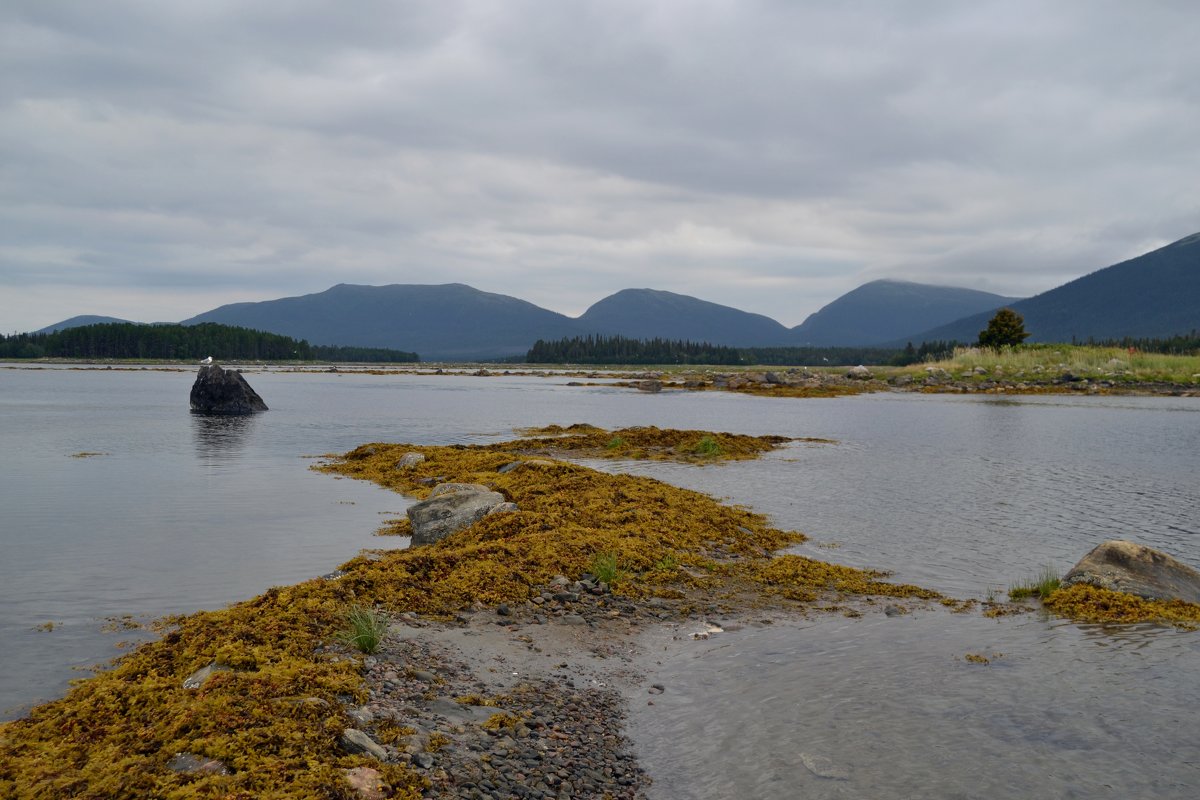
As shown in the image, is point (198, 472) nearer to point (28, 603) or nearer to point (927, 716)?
point (28, 603)

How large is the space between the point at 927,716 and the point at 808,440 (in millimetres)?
30495

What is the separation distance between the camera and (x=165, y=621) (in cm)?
1056

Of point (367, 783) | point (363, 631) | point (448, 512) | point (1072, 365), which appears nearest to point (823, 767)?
point (367, 783)

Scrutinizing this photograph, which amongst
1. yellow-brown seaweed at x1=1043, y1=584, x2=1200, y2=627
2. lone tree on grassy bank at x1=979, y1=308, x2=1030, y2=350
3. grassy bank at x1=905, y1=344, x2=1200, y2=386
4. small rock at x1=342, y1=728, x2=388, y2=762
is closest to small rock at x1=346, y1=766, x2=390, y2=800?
small rock at x1=342, y1=728, x2=388, y2=762

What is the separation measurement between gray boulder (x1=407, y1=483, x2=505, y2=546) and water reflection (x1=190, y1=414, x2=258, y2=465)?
49.0 feet

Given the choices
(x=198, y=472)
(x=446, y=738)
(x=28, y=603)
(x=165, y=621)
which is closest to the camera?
(x=446, y=738)

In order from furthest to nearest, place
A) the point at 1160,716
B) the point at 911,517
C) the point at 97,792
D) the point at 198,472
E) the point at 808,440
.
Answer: the point at 808,440 → the point at 198,472 → the point at 911,517 → the point at 1160,716 → the point at 97,792

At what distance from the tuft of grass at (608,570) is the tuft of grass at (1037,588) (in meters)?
6.35

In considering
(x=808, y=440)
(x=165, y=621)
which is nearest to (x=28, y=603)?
(x=165, y=621)

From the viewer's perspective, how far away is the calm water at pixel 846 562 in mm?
7246

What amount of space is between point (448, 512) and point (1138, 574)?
1260cm

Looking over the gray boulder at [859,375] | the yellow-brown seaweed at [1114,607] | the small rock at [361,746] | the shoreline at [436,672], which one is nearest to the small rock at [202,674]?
the shoreline at [436,672]

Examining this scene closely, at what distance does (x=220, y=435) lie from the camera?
37438 millimetres

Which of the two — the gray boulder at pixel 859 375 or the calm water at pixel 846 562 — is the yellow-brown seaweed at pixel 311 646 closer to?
the calm water at pixel 846 562
